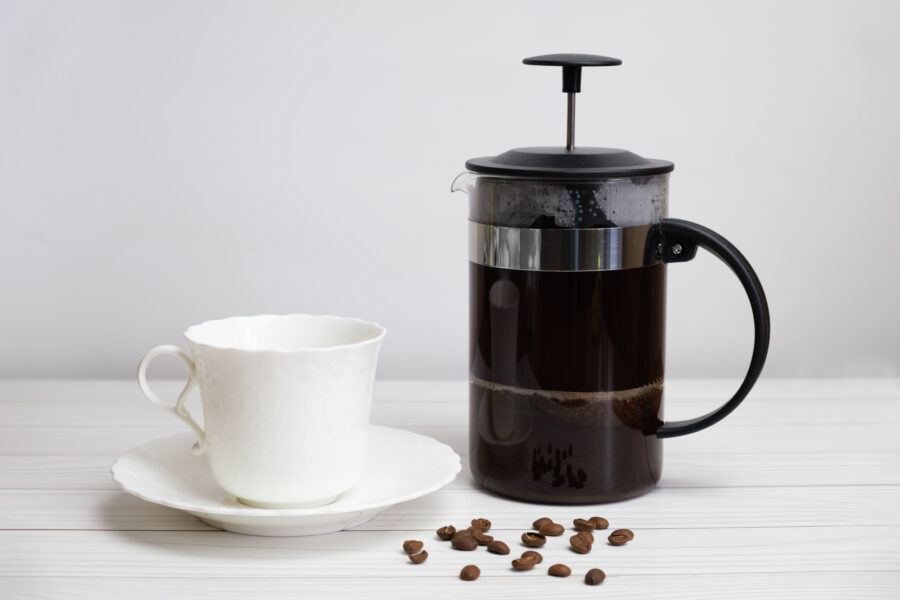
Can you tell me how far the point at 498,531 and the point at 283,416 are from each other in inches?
7.2

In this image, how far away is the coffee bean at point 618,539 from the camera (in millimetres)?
741

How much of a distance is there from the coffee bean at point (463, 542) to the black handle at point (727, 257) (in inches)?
9.0

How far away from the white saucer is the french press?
7 cm

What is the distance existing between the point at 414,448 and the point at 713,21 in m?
0.66

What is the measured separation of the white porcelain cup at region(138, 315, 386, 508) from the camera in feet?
2.35

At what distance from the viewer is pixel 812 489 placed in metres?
0.86

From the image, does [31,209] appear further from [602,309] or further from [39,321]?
[602,309]

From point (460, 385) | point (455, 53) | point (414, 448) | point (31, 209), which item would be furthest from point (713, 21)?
point (31, 209)

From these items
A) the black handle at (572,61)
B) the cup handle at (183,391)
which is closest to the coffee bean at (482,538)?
the cup handle at (183,391)

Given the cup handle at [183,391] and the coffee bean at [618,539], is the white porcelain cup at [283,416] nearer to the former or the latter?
the cup handle at [183,391]

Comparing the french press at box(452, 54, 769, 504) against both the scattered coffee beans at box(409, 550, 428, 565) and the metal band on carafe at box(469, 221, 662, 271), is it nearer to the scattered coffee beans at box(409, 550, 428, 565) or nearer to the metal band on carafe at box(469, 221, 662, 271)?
the metal band on carafe at box(469, 221, 662, 271)

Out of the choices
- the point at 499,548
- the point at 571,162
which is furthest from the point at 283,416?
the point at 571,162

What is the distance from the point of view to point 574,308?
785 mm

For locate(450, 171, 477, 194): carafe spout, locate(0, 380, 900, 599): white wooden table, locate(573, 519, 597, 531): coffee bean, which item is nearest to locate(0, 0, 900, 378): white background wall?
locate(0, 380, 900, 599): white wooden table
